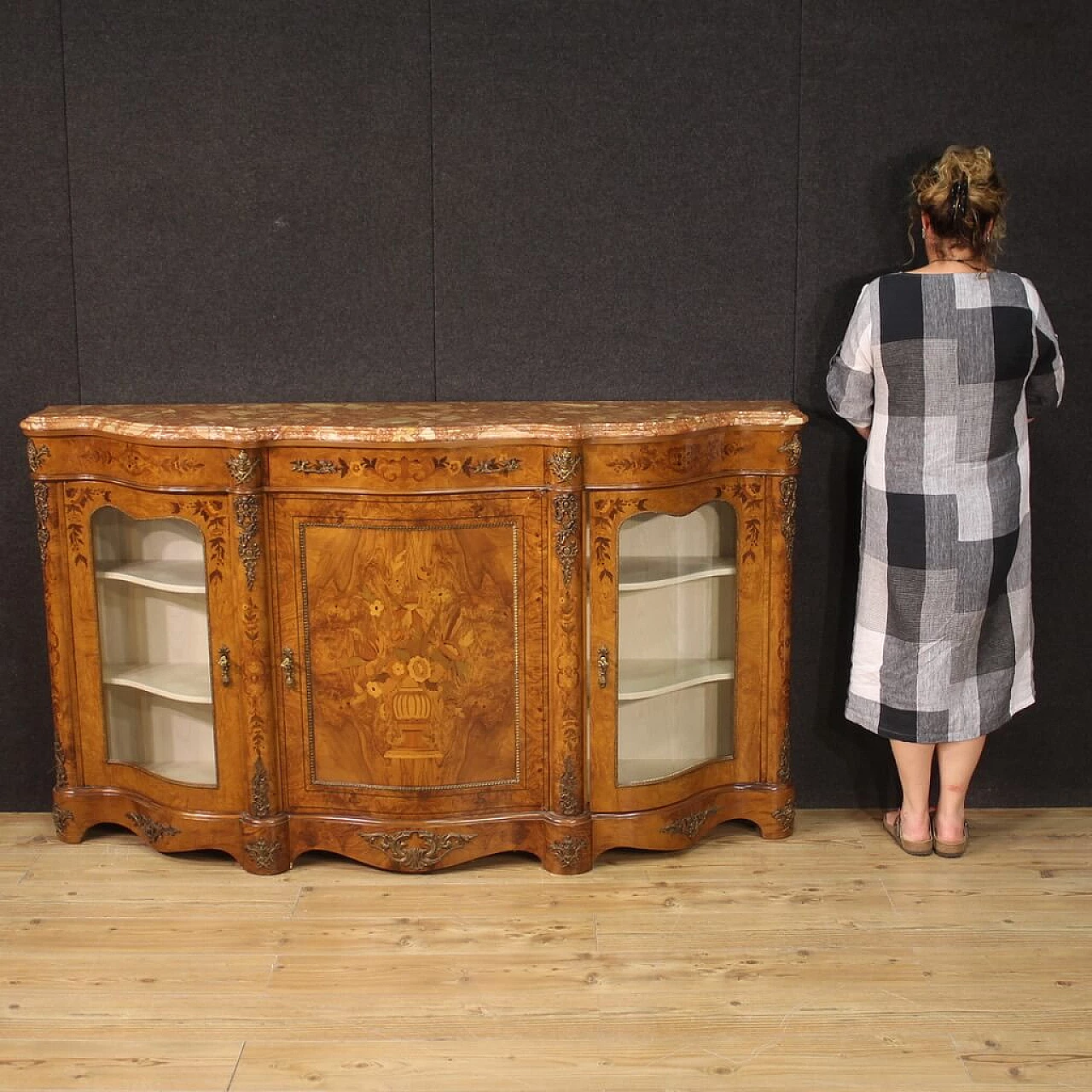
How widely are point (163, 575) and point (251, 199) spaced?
999mm

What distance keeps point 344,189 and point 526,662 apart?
1309 millimetres

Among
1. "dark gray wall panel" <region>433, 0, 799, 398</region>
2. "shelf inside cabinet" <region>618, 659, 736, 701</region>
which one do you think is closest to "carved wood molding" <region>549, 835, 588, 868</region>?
"shelf inside cabinet" <region>618, 659, 736, 701</region>

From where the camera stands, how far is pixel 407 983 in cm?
311

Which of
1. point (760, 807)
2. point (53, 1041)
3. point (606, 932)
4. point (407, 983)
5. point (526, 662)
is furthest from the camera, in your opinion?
point (760, 807)

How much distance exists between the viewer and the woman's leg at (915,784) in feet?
12.1

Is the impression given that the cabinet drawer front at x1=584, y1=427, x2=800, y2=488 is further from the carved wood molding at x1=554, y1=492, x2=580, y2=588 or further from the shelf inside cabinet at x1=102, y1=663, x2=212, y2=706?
the shelf inside cabinet at x1=102, y1=663, x2=212, y2=706

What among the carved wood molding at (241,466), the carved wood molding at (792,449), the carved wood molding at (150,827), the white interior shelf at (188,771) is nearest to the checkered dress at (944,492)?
the carved wood molding at (792,449)

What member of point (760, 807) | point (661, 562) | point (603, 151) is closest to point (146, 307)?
point (603, 151)

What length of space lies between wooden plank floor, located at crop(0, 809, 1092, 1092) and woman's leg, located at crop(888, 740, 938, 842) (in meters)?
0.08

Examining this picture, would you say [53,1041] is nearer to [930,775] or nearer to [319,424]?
[319,424]

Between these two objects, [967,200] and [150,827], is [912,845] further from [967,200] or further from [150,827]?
[150,827]

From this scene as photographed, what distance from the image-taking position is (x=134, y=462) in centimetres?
351

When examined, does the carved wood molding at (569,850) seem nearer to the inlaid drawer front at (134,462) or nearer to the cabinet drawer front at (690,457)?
the cabinet drawer front at (690,457)

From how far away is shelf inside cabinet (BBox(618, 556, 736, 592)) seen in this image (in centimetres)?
358
